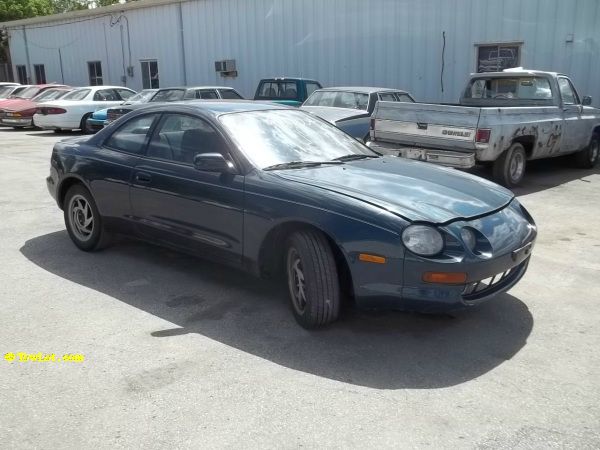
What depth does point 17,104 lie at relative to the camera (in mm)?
19734

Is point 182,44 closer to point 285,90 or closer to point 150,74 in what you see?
point 150,74

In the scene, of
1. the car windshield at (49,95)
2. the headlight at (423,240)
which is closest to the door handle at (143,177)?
the headlight at (423,240)

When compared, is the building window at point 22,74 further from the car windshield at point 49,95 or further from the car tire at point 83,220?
the car tire at point 83,220

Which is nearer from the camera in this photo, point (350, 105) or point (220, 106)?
point (220, 106)

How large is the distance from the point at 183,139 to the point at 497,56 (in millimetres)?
11108

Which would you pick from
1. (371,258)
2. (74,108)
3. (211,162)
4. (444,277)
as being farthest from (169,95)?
(444,277)

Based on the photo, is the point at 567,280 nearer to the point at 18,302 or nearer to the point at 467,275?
the point at 467,275

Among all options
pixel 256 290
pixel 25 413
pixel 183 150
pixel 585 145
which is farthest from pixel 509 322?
pixel 585 145

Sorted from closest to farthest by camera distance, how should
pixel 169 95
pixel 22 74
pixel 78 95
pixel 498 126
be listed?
Answer: pixel 498 126
pixel 169 95
pixel 78 95
pixel 22 74

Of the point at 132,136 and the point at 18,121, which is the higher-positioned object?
the point at 132,136

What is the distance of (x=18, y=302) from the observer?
440 centimetres

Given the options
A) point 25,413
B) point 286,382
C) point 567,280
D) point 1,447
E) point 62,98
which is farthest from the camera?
point 62,98

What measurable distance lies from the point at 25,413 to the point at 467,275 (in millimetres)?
2489

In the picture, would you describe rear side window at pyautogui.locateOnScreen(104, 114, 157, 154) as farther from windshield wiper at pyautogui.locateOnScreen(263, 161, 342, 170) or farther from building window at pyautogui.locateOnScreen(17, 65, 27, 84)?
building window at pyautogui.locateOnScreen(17, 65, 27, 84)
